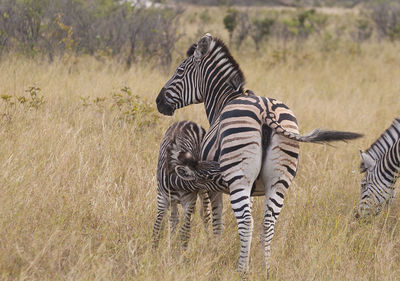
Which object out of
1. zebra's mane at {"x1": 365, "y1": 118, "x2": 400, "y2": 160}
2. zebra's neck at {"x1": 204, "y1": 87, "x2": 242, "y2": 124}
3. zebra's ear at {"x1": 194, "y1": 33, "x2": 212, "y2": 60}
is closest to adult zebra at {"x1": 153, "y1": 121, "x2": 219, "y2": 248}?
zebra's neck at {"x1": 204, "y1": 87, "x2": 242, "y2": 124}

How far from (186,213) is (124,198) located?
39.6 inches

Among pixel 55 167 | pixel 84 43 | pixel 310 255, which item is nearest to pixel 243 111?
pixel 310 255

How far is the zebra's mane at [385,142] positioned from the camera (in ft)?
18.1

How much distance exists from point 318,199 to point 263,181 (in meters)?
1.91

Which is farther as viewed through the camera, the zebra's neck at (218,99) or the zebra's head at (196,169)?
the zebra's neck at (218,99)

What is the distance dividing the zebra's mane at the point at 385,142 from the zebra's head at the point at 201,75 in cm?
203

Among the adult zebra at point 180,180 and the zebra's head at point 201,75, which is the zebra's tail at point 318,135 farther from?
the zebra's head at point 201,75

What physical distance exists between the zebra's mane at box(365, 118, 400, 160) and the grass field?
53 centimetres

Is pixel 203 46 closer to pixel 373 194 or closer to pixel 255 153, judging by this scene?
pixel 255 153

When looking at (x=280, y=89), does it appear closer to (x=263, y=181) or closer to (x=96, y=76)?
(x=96, y=76)

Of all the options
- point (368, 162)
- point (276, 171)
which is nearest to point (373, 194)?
point (368, 162)

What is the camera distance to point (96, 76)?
30.1 feet

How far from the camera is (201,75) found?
4.74 meters

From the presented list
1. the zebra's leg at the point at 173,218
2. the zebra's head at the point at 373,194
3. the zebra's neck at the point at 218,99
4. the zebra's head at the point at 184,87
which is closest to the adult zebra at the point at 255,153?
the zebra's neck at the point at 218,99
